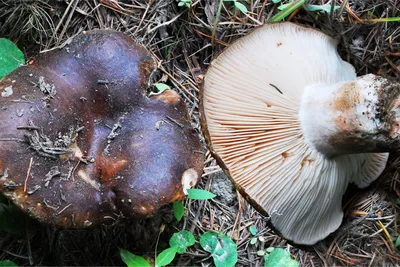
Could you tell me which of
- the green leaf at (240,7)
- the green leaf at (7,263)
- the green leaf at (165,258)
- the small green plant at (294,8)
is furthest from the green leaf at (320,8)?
the green leaf at (7,263)

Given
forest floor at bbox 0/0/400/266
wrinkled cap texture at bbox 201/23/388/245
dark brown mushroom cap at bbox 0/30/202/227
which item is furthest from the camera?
forest floor at bbox 0/0/400/266

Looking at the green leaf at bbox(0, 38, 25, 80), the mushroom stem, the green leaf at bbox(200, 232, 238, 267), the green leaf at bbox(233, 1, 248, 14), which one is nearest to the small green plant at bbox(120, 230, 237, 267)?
the green leaf at bbox(200, 232, 238, 267)

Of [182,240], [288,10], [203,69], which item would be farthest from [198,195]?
[288,10]

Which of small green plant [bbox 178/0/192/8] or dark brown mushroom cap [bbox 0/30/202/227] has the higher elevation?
small green plant [bbox 178/0/192/8]

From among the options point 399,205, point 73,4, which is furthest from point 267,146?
point 73,4

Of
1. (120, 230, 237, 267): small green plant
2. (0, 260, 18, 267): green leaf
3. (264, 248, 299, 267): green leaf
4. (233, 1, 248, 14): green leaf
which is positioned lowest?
(264, 248, 299, 267): green leaf

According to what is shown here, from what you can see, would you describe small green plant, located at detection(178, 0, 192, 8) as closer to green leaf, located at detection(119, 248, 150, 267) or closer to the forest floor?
the forest floor

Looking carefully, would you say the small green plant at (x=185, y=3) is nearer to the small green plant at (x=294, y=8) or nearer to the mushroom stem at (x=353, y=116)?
the small green plant at (x=294, y=8)
